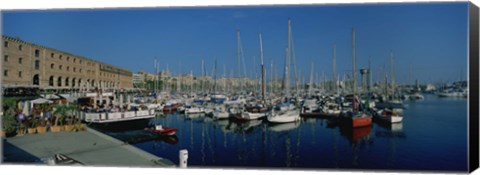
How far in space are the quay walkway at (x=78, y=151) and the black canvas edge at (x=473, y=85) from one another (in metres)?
5.70

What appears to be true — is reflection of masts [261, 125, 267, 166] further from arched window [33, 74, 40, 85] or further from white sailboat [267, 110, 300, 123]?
arched window [33, 74, 40, 85]

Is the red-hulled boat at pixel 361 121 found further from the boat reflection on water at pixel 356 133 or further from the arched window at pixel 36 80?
the arched window at pixel 36 80

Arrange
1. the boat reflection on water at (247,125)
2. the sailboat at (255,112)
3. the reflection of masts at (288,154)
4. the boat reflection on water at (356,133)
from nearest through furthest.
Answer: the reflection of masts at (288,154)
the boat reflection on water at (356,133)
the boat reflection on water at (247,125)
the sailboat at (255,112)

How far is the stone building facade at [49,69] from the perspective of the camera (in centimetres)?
878

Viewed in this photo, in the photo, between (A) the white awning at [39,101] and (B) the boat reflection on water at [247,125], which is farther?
(B) the boat reflection on water at [247,125]

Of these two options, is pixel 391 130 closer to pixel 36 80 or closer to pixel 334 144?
pixel 334 144

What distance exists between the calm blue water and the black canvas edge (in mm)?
156

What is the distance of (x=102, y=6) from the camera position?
8.34m

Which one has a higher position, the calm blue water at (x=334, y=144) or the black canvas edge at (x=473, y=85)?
the black canvas edge at (x=473, y=85)

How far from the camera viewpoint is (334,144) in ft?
35.6

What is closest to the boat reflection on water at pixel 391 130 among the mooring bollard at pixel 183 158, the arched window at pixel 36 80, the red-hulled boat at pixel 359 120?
the red-hulled boat at pixel 359 120

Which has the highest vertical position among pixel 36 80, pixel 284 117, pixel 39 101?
pixel 36 80

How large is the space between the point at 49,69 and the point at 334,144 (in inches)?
309

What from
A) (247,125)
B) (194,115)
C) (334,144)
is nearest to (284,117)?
(247,125)
